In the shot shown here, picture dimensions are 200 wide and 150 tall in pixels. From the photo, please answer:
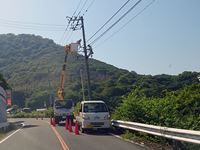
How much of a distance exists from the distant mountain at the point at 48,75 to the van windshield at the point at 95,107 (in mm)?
16522

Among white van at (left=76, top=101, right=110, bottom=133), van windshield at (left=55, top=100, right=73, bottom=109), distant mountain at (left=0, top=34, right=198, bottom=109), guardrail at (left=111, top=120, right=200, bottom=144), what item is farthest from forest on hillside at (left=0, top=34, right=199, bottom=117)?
guardrail at (left=111, top=120, right=200, bottom=144)

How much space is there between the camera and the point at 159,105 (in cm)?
2275

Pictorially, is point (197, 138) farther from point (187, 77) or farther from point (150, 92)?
point (187, 77)

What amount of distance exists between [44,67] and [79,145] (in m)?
124

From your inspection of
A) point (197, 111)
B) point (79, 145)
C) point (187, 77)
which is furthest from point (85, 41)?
point (79, 145)

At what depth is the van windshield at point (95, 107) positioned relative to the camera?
2928 centimetres

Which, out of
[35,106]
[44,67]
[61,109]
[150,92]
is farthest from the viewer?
[44,67]

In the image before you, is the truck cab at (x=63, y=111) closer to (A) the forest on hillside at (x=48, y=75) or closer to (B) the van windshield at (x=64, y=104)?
(B) the van windshield at (x=64, y=104)

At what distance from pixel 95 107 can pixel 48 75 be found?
79246 mm

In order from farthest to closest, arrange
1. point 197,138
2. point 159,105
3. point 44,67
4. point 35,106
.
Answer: point 44,67 → point 35,106 → point 159,105 → point 197,138

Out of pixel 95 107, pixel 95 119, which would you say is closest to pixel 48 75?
pixel 95 107

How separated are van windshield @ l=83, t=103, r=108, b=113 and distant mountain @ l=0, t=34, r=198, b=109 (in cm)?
1652

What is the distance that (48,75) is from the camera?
107938mm

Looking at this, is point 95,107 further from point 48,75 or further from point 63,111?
point 48,75
